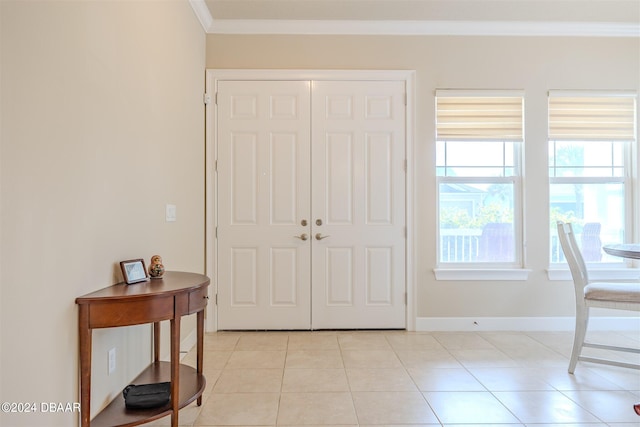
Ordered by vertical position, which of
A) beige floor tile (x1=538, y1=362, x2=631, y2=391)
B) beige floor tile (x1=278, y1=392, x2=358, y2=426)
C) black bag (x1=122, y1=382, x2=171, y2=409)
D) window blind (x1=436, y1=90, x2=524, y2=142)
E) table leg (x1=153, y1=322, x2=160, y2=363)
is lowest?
beige floor tile (x1=278, y1=392, x2=358, y2=426)

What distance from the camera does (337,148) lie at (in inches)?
130

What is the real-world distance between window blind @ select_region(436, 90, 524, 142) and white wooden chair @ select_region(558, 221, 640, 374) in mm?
1178

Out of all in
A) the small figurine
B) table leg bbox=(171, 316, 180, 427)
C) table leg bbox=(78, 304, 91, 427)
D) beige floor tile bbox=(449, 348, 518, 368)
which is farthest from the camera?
beige floor tile bbox=(449, 348, 518, 368)

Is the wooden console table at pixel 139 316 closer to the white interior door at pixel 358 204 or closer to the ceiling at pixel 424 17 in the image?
the white interior door at pixel 358 204

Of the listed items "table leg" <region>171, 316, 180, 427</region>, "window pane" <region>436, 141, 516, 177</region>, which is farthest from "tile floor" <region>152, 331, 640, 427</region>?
"window pane" <region>436, 141, 516, 177</region>

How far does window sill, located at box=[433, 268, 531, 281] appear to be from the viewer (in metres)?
3.31

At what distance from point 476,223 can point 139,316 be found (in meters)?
2.92

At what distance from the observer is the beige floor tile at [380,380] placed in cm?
222

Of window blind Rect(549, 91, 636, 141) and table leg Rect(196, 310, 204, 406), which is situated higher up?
window blind Rect(549, 91, 636, 141)

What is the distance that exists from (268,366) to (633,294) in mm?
2412

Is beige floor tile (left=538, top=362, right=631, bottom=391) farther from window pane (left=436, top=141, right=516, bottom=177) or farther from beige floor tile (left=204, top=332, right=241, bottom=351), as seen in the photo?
beige floor tile (left=204, top=332, right=241, bottom=351)

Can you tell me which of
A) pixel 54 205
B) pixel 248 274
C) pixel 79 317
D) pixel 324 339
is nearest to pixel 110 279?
pixel 79 317

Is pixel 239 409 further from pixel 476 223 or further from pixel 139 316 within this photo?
pixel 476 223

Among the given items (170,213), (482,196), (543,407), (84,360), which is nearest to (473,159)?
(482,196)
